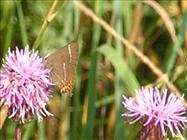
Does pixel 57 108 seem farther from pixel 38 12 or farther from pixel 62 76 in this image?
pixel 62 76

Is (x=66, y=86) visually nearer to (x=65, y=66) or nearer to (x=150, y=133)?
(x=65, y=66)

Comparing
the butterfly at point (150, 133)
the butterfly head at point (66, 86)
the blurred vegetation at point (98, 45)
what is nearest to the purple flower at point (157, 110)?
the butterfly at point (150, 133)

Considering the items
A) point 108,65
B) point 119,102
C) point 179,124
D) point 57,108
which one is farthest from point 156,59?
point 179,124

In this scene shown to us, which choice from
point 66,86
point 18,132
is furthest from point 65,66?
point 18,132

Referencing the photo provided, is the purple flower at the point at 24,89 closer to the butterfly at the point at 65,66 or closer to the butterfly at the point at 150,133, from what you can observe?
the butterfly at the point at 65,66

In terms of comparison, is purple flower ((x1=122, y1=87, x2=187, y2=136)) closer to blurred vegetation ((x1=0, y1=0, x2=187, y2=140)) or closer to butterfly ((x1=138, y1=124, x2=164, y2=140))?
butterfly ((x1=138, y1=124, x2=164, y2=140))

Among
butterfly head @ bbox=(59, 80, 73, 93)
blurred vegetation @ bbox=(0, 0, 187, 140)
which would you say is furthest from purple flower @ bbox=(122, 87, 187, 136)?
blurred vegetation @ bbox=(0, 0, 187, 140)
